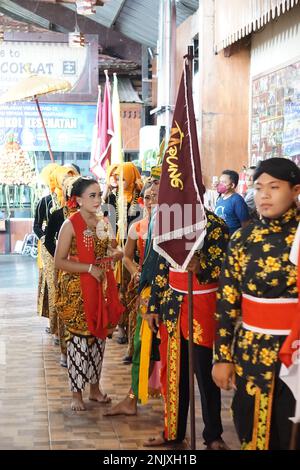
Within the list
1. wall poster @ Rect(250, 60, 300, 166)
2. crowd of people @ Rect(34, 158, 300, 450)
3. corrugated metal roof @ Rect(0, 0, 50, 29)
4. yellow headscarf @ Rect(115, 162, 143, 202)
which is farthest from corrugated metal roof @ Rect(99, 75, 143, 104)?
crowd of people @ Rect(34, 158, 300, 450)

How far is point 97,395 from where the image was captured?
519 centimetres

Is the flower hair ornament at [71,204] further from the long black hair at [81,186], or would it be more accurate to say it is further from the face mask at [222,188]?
the face mask at [222,188]

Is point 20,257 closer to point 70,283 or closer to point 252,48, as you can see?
point 252,48

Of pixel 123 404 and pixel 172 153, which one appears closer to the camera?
pixel 172 153

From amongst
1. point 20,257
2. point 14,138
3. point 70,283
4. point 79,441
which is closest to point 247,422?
point 79,441

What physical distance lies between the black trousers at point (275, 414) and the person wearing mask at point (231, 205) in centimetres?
449

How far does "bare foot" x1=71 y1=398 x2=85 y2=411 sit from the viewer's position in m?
4.98

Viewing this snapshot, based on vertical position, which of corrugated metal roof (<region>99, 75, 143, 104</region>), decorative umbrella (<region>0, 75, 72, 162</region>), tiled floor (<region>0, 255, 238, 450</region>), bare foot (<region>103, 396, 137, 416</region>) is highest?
corrugated metal roof (<region>99, 75, 143, 104</region>)

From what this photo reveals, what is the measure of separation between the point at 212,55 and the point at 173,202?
6.10 metres

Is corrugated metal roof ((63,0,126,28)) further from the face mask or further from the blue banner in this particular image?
the face mask

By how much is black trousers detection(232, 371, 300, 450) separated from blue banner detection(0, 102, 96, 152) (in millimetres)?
14989

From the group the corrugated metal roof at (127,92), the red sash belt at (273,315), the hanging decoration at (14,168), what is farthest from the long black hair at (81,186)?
the corrugated metal roof at (127,92)

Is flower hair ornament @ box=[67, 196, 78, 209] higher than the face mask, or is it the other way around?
the face mask

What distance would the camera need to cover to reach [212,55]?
9594 mm
